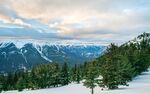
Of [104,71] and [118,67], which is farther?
[118,67]

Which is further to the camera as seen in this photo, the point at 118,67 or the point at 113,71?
the point at 118,67

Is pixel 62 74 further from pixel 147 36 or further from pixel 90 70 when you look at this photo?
pixel 90 70

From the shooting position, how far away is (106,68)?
76625 millimetres

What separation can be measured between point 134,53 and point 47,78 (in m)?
33.7

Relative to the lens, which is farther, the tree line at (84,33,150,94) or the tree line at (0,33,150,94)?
the tree line at (0,33,150,94)

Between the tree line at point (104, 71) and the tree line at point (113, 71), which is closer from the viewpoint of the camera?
the tree line at point (113, 71)

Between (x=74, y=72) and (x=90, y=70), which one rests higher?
(x=90, y=70)

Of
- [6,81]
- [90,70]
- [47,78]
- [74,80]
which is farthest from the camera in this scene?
[6,81]

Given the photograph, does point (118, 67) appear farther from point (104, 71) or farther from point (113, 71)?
point (104, 71)

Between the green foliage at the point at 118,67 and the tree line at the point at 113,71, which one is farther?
the green foliage at the point at 118,67

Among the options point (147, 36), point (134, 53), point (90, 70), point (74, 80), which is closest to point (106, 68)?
point (90, 70)

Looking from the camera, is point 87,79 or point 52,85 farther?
point 52,85

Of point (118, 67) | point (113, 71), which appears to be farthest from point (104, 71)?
point (118, 67)

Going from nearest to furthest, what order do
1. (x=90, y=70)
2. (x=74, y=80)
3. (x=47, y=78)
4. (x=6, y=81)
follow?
(x=90, y=70)
(x=47, y=78)
(x=74, y=80)
(x=6, y=81)
